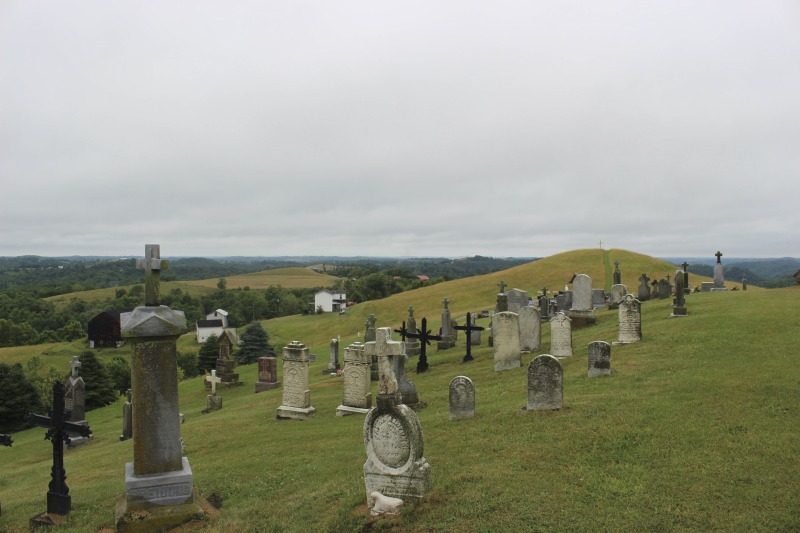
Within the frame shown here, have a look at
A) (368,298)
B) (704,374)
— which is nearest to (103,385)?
(704,374)

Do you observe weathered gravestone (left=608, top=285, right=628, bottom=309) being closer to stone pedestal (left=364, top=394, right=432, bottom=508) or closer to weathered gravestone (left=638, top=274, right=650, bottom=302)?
weathered gravestone (left=638, top=274, right=650, bottom=302)

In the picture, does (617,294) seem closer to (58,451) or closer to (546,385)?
(546,385)

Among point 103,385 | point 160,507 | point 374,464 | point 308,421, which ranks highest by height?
point 374,464

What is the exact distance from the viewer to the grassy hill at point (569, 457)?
22.0 feet

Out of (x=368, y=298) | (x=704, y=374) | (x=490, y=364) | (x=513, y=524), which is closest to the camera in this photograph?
(x=513, y=524)

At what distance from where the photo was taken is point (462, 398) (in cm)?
1085

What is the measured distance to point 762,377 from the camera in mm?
10875

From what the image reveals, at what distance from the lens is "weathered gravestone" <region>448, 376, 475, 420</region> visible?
10.8 meters

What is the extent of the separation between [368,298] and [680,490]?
83376 millimetres

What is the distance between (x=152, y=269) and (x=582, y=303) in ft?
63.2

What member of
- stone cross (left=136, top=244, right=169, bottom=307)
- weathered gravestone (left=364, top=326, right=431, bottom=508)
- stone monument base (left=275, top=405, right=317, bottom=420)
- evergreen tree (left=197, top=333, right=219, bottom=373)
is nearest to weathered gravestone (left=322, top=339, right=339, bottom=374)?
stone monument base (left=275, top=405, right=317, bottom=420)

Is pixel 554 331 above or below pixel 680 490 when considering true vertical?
above

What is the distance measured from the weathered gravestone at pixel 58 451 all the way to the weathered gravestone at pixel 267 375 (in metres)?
16.4

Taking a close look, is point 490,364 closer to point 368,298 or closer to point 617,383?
point 617,383
